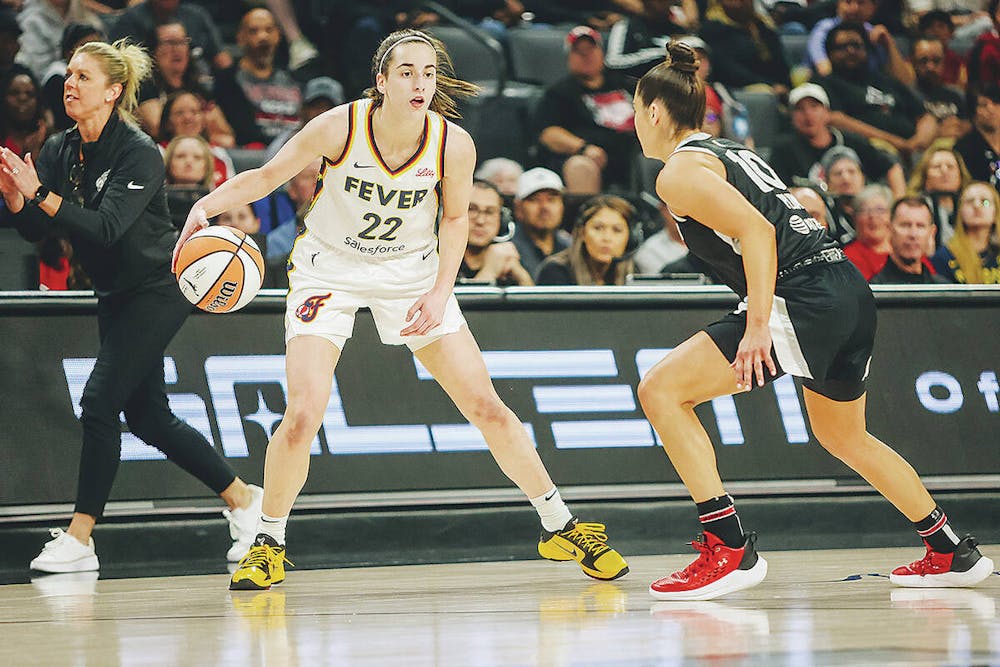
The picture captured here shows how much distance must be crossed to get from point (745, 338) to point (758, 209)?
499 mm

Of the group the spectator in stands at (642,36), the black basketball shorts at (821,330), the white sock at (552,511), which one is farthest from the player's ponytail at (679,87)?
the spectator in stands at (642,36)

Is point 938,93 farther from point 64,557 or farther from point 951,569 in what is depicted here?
point 64,557

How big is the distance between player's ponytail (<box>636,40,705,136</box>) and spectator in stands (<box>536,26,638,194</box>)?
5.25m

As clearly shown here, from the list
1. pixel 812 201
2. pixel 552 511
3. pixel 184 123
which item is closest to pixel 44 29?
pixel 184 123

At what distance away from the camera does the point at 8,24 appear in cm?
934

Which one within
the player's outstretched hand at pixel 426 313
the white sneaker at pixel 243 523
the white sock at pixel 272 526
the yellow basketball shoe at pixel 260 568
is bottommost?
the white sneaker at pixel 243 523

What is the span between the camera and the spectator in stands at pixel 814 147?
1028cm

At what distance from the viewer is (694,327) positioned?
6984mm

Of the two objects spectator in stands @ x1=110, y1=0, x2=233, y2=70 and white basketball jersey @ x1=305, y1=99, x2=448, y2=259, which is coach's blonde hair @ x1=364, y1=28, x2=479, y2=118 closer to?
white basketball jersey @ x1=305, y1=99, x2=448, y2=259

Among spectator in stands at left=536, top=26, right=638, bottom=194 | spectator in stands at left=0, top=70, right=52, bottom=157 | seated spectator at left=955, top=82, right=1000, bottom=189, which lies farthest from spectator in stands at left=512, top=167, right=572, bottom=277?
seated spectator at left=955, top=82, right=1000, bottom=189

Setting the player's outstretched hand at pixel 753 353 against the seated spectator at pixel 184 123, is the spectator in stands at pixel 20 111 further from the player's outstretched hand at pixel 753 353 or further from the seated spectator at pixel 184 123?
the player's outstretched hand at pixel 753 353

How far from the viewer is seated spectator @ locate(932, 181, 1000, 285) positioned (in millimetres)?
8992

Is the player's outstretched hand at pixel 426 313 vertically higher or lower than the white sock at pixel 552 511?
higher

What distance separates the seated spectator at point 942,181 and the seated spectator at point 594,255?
9.20 ft
